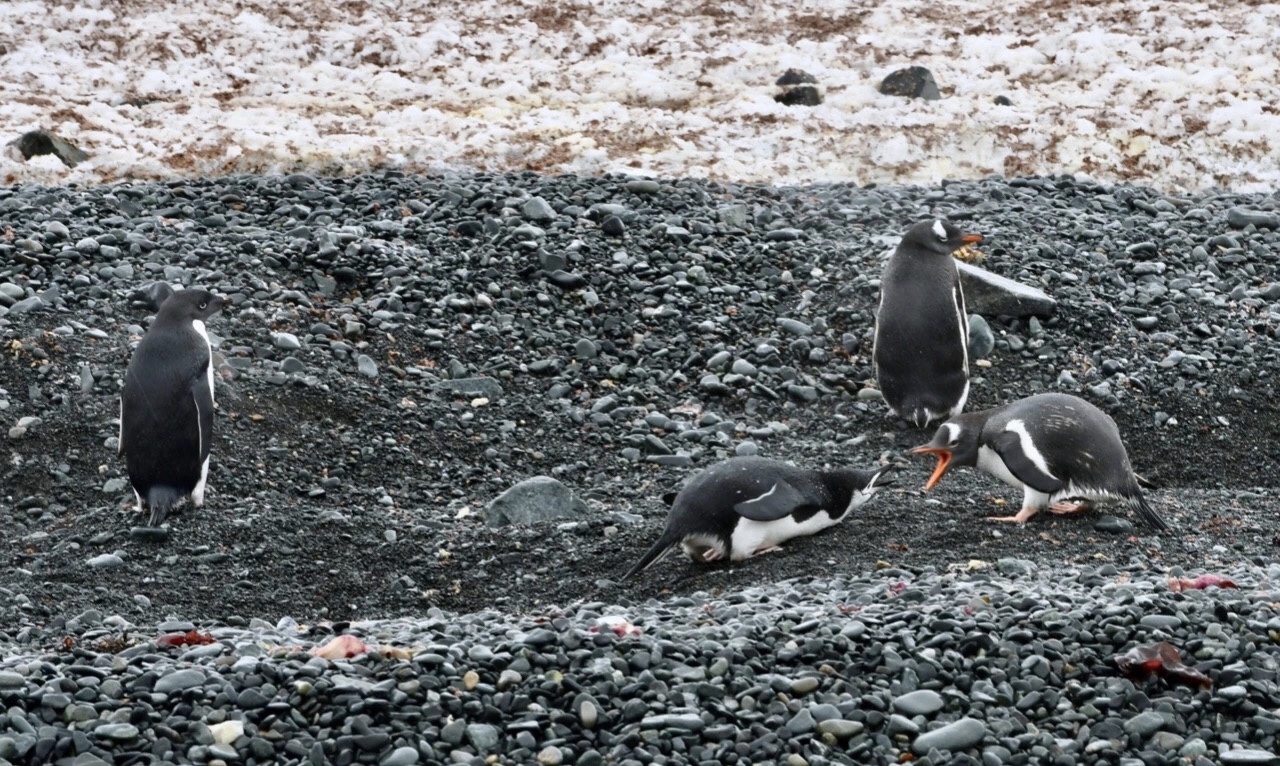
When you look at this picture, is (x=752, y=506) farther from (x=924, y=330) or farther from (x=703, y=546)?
(x=924, y=330)

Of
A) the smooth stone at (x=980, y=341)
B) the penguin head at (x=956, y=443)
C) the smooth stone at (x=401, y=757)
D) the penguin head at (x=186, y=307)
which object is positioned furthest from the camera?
the smooth stone at (x=980, y=341)

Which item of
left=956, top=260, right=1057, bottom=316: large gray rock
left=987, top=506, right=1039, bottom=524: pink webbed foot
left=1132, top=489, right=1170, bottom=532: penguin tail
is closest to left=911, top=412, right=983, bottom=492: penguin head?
left=987, top=506, right=1039, bottom=524: pink webbed foot

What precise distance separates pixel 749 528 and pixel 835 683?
1587 mm

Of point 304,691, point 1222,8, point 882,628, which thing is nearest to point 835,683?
point 882,628

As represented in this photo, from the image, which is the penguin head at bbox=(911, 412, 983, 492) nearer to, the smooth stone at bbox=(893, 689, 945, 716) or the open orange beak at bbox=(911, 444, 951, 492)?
the open orange beak at bbox=(911, 444, 951, 492)

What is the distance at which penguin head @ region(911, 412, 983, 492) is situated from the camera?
570cm

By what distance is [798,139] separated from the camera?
10508mm

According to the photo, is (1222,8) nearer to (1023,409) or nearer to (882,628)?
(1023,409)

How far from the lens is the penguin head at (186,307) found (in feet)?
19.7

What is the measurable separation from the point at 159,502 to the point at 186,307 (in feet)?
2.84

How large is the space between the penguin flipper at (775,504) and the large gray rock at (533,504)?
875 mm

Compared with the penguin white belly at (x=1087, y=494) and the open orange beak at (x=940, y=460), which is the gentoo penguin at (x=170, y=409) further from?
the penguin white belly at (x=1087, y=494)

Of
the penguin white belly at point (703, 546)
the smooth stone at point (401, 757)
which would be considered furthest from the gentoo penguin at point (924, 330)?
the smooth stone at point (401, 757)

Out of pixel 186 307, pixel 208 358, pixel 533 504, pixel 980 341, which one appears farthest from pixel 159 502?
pixel 980 341
